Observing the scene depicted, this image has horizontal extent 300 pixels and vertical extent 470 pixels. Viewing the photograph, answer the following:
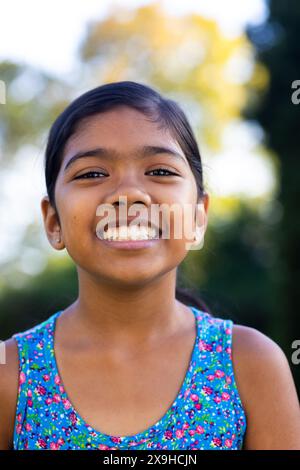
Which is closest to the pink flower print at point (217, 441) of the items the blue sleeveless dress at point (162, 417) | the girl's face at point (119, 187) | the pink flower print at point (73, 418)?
the blue sleeveless dress at point (162, 417)

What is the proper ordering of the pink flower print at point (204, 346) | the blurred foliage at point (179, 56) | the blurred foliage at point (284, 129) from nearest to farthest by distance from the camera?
1. the pink flower print at point (204, 346)
2. the blurred foliage at point (284, 129)
3. the blurred foliage at point (179, 56)

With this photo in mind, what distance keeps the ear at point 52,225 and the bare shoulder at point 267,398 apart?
2.58 ft

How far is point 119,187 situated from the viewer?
6.95 feet

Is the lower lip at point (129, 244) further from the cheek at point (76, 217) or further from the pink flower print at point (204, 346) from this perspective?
the pink flower print at point (204, 346)

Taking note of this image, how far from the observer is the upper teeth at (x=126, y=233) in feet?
6.91

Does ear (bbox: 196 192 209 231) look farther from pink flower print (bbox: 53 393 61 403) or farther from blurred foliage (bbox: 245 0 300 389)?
blurred foliage (bbox: 245 0 300 389)

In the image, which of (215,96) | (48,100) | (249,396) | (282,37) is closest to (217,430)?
(249,396)

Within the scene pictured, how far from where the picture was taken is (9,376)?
2.27 meters

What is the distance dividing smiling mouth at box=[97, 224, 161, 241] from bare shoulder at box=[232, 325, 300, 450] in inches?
22.5

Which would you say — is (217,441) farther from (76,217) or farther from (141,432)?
(76,217)

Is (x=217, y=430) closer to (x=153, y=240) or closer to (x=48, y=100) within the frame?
(x=153, y=240)

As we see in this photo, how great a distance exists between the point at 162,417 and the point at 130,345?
0.94 ft

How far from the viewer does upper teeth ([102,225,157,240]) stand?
6.91ft

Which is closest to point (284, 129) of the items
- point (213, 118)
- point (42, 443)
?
point (42, 443)
